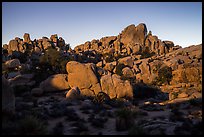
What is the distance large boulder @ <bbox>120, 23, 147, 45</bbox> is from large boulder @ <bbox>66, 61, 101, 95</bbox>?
51993 millimetres

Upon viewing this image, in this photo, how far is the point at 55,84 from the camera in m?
26.6

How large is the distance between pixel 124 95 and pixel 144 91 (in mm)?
4491

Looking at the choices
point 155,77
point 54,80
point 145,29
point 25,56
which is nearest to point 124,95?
point 54,80

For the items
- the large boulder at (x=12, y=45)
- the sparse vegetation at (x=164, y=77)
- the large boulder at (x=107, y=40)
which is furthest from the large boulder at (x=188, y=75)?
the large boulder at (x=12, y=45)

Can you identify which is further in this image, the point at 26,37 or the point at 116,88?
the point at 26,37

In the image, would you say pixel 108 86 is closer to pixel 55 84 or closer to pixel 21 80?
pixel 55 84

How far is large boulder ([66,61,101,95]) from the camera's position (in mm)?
26500

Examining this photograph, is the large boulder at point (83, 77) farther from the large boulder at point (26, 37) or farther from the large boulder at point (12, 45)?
the large boulder at point (26, 37)

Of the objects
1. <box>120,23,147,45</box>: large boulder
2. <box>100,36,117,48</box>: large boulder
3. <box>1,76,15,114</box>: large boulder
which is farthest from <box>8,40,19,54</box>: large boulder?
<box>1,76,15,114</box>: large boulder

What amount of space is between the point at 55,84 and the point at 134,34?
5616 cm

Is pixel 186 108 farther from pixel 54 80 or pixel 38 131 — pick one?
pixel 54 80

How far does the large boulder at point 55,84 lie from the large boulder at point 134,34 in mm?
53343

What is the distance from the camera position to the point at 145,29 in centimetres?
8056

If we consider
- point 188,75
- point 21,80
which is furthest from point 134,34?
point 21,80
